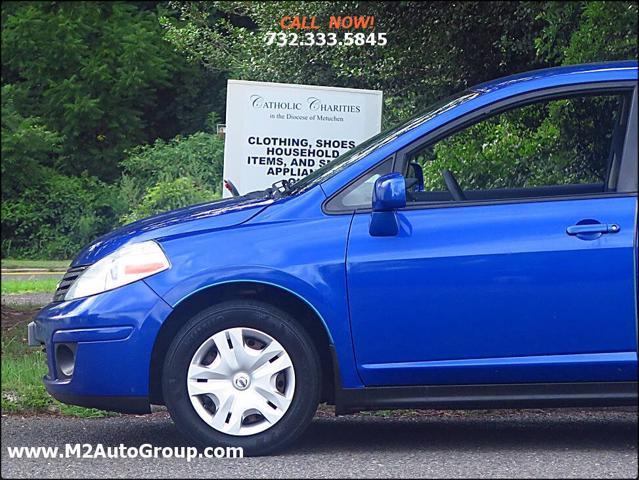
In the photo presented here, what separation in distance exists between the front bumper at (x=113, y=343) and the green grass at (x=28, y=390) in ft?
4.20

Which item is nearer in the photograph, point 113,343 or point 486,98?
point 113,343

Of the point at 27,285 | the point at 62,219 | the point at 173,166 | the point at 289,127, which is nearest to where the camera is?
the point at 289,127

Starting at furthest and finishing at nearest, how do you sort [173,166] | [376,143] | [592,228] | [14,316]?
[173,166], [14,316], [376,143], [592,228]

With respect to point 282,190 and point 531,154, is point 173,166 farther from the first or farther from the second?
point 282,190

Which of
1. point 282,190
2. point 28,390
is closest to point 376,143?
point 282,190

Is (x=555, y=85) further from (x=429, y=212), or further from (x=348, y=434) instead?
(x=348, y=434)

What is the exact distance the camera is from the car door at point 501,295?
5.48m

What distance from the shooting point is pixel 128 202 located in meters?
21.4

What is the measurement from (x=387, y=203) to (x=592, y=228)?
3.07 ft

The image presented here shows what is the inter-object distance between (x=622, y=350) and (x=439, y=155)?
149 inches

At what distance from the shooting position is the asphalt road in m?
5.36

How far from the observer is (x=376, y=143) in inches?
241

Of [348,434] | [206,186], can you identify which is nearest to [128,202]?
[206,186]

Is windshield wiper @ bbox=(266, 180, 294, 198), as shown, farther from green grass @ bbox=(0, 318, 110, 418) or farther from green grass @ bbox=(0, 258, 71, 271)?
green grass @ bbox=(0, 258, 71, 271)
